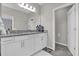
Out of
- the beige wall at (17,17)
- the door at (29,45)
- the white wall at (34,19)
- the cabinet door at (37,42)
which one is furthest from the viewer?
the white wall at (34,19)

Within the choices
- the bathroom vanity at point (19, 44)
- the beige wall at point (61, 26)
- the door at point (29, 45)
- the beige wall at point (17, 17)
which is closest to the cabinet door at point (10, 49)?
the bathroom vanity at point (19, 44)

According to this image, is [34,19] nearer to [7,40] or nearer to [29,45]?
[29,45]

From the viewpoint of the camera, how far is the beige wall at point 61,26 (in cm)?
334

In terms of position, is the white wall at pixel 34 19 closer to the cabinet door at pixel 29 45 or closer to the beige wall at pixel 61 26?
the cabinet door at pixel 29 45

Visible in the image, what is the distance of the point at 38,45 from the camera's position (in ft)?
7.64

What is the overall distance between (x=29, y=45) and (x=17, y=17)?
1.09 metres

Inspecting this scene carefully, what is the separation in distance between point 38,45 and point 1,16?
1.59 meters

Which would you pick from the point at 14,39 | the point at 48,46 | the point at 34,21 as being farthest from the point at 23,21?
the point at 48,46

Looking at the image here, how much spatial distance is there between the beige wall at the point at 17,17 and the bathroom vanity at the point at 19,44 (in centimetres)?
60

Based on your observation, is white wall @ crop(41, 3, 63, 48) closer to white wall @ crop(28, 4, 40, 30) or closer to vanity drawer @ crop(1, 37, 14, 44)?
white wall @ crop(28, 4, 40, 30)

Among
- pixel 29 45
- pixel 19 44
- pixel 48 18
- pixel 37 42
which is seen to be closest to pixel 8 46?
pixel 19 44

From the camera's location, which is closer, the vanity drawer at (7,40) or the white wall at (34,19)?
the vanity drawer at (7,40)

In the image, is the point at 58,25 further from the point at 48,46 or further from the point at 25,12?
the point at 25,12

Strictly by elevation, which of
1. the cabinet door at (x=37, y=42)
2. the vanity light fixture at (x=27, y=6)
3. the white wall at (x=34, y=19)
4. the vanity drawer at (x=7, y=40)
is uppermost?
the vanity light fixture at (x=27, y=6)
